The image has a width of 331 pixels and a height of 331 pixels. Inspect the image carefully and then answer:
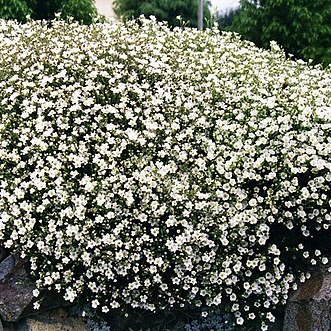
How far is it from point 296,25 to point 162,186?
227 inches

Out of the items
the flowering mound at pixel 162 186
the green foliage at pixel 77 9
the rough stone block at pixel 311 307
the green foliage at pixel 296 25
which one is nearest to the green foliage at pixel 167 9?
the green foliage at pixel 77 9

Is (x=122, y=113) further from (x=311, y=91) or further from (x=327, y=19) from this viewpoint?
(x=327, y=19)

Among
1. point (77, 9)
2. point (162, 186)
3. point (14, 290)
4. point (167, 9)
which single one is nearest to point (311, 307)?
point (162, 186)

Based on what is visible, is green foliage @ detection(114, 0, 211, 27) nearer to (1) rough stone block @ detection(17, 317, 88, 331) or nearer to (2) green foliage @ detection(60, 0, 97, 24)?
(2) green foliage @ detection(60, 0, 97, 24)

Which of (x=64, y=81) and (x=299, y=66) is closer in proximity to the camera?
(x=64, y=81)

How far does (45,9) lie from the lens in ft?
30.4

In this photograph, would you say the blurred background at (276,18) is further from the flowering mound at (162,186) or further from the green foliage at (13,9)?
the flowering mound at (162,186)

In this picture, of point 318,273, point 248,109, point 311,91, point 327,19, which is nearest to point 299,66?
point 311,91

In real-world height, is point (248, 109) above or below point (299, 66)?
below

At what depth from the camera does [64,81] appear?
388cm

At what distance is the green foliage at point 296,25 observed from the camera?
8.52 m

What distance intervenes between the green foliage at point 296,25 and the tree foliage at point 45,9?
2.17 m

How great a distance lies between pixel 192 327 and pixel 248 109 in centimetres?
128

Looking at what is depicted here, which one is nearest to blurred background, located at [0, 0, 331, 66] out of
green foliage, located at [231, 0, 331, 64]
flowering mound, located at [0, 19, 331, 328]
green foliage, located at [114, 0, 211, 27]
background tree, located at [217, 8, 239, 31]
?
green foliage, located at [231, 0, 331, 64]
